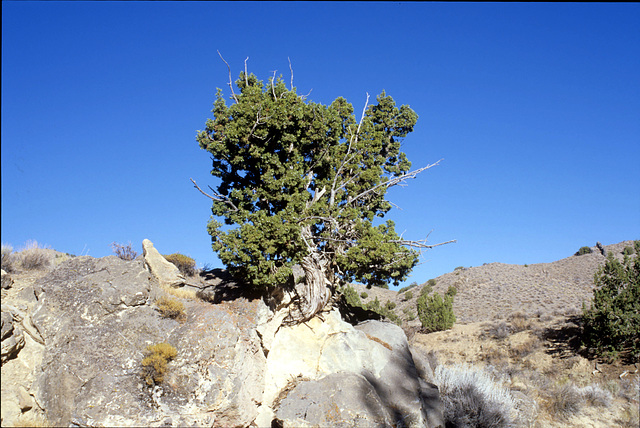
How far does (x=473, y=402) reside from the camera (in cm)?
1297

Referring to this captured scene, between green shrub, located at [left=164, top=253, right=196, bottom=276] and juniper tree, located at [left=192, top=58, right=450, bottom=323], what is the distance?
4.18 metres

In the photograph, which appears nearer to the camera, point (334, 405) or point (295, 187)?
point (334, 405)

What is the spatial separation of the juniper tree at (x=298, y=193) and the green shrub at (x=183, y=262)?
13.7 ft

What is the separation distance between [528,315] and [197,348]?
30.1 metres

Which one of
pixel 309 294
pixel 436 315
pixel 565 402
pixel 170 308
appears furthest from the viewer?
pixel 436 315

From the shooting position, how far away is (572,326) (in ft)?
84.8

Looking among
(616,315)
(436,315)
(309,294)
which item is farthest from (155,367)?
(436,315)

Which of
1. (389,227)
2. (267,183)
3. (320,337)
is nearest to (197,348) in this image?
(320,337)

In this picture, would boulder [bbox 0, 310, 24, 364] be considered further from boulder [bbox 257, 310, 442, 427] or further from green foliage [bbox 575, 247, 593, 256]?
green foliage [bbox 575, 247, 593, 256]

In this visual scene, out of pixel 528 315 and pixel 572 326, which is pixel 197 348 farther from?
pixel 528 315

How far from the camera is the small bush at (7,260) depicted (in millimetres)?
9852

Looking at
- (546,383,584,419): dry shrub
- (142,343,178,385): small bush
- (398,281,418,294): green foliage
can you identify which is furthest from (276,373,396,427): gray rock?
(398,281,418,294): green foliage

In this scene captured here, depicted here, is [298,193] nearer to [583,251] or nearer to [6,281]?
[6,281]

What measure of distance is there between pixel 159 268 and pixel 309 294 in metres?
4.68
